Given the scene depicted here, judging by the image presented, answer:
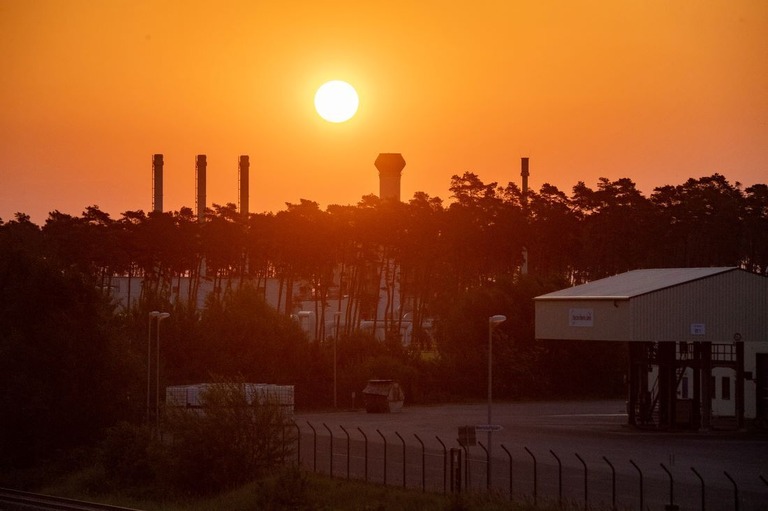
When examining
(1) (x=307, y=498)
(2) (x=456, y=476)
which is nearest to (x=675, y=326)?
(2) (x=456, y=476)

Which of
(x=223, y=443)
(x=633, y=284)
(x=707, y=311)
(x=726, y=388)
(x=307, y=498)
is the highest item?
(x=633, y=284)

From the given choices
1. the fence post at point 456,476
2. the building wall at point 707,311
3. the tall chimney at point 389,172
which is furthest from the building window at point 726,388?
the tall chimney at point 389,172

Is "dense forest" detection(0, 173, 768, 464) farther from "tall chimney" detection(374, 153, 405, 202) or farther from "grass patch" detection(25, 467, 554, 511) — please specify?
"tall chimney" detection(374, 153, 405, 202)

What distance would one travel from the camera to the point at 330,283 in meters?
142

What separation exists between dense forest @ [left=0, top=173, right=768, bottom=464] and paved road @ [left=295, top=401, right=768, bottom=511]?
10.0 metres

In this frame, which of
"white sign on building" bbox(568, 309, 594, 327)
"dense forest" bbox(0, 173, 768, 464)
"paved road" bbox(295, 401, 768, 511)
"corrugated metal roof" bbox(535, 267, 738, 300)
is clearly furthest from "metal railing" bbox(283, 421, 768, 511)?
"corrugated metal roof" bbox(535, 267, 738, 300)

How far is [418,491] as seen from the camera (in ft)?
140

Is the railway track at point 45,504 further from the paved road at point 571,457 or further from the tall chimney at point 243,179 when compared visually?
the tall chimney at point 243,179

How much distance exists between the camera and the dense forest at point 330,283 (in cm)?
6272

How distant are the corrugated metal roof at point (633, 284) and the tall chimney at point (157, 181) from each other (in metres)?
82.9

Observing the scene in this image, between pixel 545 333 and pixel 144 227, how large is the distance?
78.9 meters

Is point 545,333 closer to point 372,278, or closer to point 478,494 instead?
point 478,494

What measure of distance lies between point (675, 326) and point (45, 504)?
35.6 m

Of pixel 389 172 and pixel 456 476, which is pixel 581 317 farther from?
pixel 389 172
